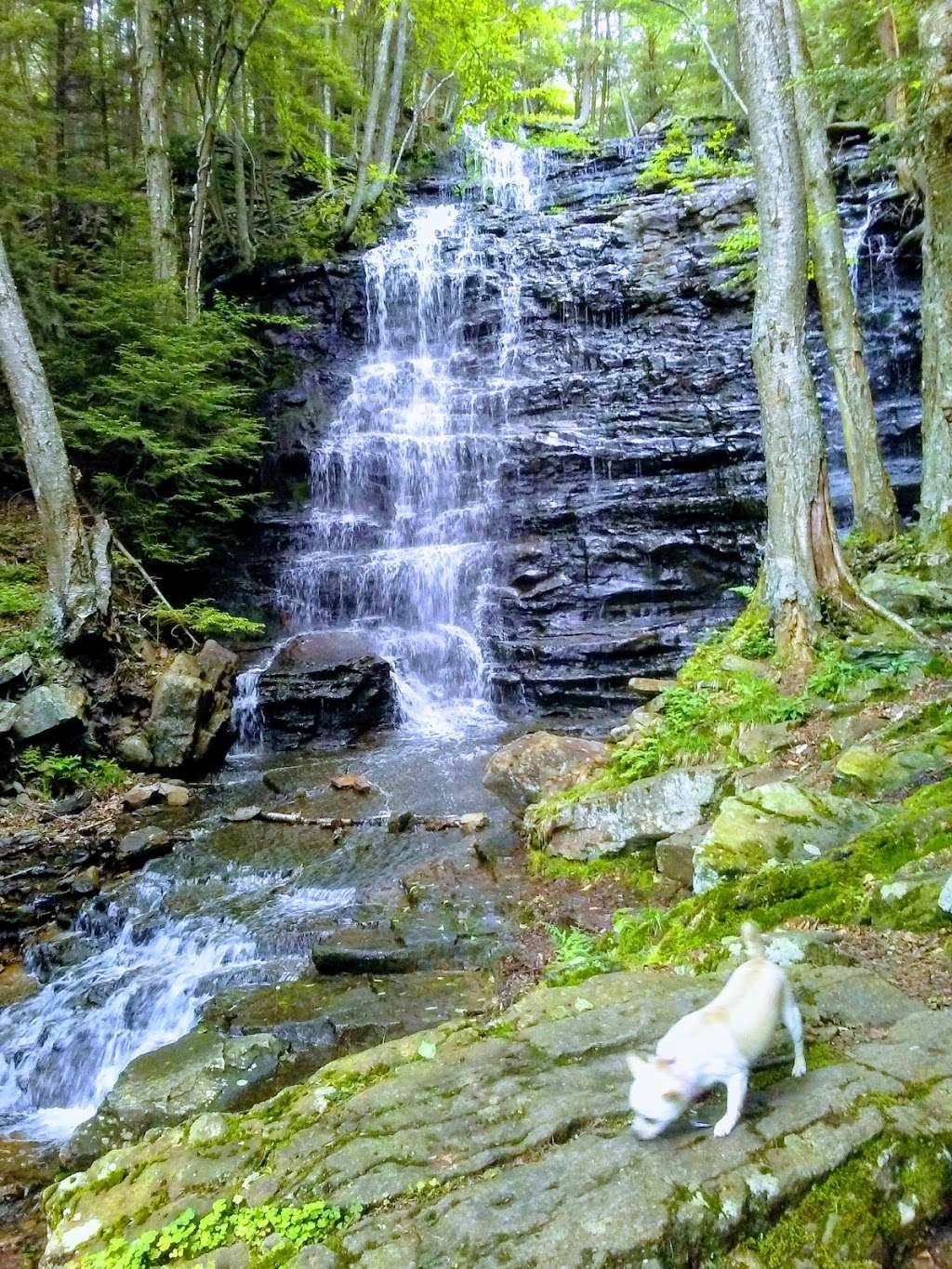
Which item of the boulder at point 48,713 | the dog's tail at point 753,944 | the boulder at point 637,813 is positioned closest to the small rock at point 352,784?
the boulder at point 48,713

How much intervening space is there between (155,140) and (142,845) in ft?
45.6

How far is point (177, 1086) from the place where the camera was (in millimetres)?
4418

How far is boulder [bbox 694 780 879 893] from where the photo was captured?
4422 millimetres

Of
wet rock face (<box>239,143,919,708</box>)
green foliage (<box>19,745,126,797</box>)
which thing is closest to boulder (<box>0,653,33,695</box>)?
green foliage (<box>19,745,126,797</box>)

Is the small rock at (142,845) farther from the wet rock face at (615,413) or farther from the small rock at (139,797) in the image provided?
the wet rock face at (615,413)

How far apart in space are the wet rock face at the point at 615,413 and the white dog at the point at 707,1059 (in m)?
10.5

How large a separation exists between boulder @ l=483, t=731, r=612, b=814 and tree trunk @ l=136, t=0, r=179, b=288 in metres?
11.8

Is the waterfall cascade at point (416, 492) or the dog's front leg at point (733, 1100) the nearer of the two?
the dog's front leg at point (733, 1100)

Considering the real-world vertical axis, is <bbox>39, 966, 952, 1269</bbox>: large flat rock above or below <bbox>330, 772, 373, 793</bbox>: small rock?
above

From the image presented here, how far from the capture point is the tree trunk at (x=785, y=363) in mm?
7422

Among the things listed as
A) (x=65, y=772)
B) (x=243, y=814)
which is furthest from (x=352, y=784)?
(x=65, y=772)

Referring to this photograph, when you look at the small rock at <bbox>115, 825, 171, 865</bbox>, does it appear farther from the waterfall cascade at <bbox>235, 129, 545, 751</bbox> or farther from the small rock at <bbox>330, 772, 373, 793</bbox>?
the waterfall cascade at <bbox>235, 129, 545, 751</bbox>

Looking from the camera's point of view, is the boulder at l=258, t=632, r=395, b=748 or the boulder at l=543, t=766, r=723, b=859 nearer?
the boulder at l=543, t=766, r=723, b=859

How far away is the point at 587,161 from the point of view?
78.1ft
